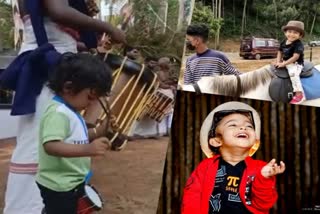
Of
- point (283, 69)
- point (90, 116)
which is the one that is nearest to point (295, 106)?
point (283, 69)

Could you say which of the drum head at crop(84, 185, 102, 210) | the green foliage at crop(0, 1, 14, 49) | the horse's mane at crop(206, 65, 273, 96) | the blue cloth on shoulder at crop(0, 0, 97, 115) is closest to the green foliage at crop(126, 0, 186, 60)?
the blue cloth on shoulder at crop(0, 0, 97, 115)

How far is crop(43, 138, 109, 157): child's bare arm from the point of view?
1491 millimetres

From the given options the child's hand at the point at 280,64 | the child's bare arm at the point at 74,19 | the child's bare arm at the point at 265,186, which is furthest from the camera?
the child's bare arm at the point at 265,186

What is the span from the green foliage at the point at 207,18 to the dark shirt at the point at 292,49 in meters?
0.23

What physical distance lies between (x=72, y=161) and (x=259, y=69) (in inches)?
27.9

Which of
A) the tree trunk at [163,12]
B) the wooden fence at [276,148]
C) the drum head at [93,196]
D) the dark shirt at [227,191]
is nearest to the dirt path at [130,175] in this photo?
the drum head at [93,196]

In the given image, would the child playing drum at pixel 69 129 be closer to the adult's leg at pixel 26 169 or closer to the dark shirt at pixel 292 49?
the adult's leg at pixel 26 169

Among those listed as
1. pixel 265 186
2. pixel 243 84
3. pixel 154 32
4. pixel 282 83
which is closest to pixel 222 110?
pixel 243 84

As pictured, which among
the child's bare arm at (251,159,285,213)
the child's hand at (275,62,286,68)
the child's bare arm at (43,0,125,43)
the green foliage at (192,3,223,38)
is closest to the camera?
the child's bare arm at (43,0,125,43)

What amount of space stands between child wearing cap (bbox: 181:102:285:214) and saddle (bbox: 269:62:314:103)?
112mm

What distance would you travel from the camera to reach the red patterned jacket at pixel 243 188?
6.19ft

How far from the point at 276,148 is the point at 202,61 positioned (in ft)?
1.43

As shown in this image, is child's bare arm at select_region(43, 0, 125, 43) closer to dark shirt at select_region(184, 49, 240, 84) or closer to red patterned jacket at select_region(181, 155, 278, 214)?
dark shirt at select_region(184, 49, 240, 84)

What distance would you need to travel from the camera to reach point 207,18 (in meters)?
1.70
